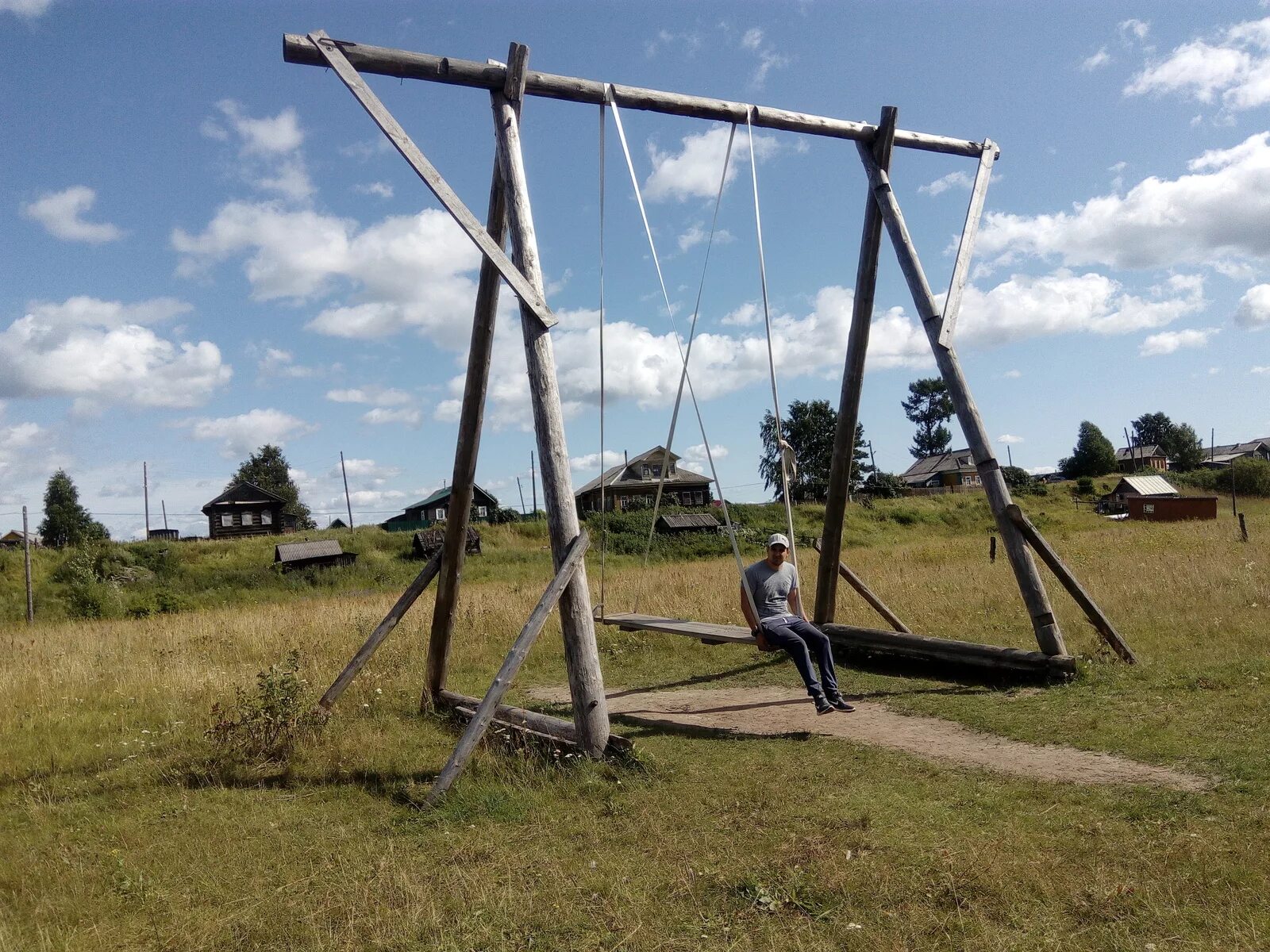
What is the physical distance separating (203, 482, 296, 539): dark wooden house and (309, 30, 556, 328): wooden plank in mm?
53226

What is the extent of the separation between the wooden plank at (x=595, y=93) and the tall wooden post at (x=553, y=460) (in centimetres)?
34

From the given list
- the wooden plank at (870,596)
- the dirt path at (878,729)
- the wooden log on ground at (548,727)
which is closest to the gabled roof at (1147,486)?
the wooden plank at (870,596)

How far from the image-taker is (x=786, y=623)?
733cm

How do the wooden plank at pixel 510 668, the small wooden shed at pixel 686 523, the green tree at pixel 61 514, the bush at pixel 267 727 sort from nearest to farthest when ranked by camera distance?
1. the wooden plank at pixel 510 668
2. the bush at pixel 267 727
3. the small wooden shed at pixel 686 523
4. the green tree at pixel 61 514

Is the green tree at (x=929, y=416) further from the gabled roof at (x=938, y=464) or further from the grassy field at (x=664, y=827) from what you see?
the grassy field at (x=664, y=827)

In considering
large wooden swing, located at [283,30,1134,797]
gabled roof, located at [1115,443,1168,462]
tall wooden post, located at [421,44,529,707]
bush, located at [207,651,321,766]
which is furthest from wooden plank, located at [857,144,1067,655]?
gabled roof, located at [1115,443,1168,462]

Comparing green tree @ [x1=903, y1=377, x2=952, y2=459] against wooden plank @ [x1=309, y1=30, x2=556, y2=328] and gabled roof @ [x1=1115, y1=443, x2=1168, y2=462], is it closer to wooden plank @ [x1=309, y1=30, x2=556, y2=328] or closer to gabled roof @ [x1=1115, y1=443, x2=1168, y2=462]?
gabled roof @ [x1=1115, y1=443, x2=1168, y2=462]

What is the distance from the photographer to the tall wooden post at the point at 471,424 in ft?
23.9

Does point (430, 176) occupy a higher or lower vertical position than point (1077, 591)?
higher

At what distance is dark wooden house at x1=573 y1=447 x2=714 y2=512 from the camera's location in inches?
2078

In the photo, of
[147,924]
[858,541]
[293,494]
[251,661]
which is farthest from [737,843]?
[293,494]

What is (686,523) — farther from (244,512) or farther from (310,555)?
(244,512)

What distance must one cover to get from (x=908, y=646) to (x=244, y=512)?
54.1m

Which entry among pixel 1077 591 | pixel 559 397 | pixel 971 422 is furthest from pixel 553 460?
pixel 1077 591
